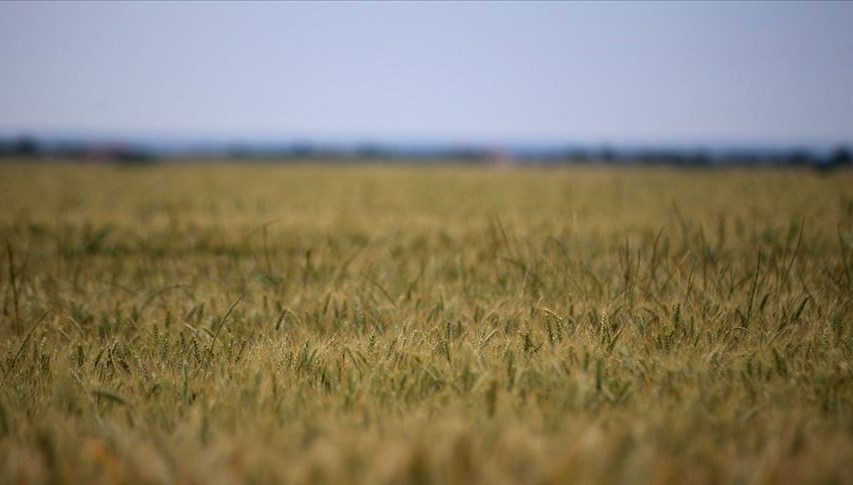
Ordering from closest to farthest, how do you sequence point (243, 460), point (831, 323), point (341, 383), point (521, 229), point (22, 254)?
1. point (243, 460)
2. point (341, 383)
3. point (831, 323)
4. point (22, 254)
5. point (521, 229)

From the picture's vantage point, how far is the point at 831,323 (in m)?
2.41

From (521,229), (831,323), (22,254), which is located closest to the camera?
(831,323)

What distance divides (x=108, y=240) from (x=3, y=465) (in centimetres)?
533

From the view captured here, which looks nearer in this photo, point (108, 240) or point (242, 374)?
point (242, 374)

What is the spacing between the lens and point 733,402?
66.4 inches

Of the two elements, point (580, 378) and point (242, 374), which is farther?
point (242, 374)

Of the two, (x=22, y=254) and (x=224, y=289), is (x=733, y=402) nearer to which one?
(x=224, y=289)

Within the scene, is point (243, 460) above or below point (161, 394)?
above

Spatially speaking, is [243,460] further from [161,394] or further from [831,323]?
[831,323]

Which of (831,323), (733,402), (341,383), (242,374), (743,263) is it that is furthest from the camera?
(743,263)

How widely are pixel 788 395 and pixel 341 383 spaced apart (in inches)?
54.1

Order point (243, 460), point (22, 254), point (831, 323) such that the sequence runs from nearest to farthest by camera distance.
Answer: point (243, 460)
point (831, 323)
point (22, 254)

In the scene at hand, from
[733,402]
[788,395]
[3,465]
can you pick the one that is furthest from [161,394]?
[788,395]

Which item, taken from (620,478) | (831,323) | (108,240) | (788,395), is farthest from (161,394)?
(108,240)
